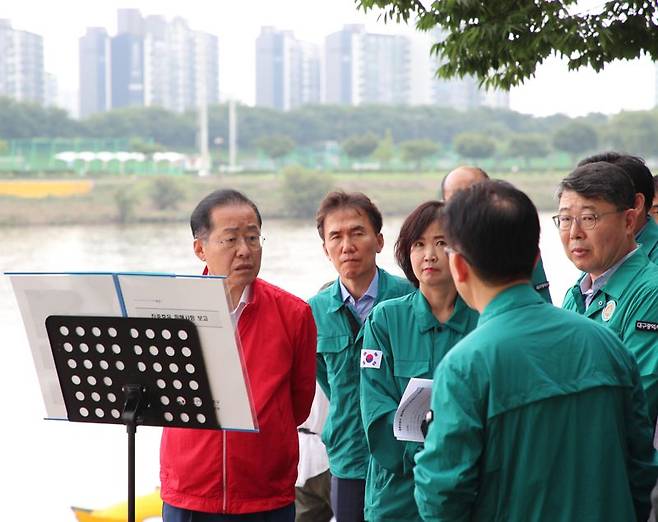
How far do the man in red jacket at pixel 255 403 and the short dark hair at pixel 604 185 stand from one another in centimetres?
86

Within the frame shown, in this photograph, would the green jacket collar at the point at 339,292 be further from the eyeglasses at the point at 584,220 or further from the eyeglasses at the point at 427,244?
the eyeglasses at the point at 584,220

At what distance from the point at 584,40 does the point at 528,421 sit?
3220 millimetres

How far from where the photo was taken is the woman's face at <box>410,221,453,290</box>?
2.68 metres

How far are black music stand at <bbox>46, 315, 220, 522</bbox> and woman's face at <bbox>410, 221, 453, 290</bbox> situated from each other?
0.71 meters

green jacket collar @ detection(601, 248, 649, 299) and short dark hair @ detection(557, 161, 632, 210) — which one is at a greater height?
short dark hair @ detection(557, 161, 632, 210)

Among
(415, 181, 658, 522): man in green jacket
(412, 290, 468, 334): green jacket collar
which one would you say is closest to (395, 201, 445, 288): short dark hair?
(412, 290, 468, 334): green jacket collar

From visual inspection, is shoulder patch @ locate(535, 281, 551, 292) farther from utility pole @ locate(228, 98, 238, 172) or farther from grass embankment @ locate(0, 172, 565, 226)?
utility pole @ locate(228, 98, 238, 172)

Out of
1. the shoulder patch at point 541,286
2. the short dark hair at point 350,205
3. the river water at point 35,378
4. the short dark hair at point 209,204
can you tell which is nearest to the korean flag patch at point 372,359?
the short dark hair at point 209,204

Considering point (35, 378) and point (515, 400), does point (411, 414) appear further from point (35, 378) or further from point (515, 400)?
point (35, 378)

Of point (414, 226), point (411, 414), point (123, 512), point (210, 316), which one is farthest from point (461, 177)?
point (123, 512)

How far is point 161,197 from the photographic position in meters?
13.5

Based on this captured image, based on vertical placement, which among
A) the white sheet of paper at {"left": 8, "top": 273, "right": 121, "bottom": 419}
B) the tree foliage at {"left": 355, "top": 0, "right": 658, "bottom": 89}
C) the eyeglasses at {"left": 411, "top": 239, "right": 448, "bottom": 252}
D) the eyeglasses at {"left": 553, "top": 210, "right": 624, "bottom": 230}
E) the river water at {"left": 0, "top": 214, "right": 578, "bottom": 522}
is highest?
the tree foliage at {"left": 355, "top": 0, "right": 658, "bottom": 89}

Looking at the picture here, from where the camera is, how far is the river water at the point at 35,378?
6.30 meters

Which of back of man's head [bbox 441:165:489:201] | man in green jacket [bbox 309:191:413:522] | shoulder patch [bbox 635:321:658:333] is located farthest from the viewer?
back of man's head [bbox 441:165:489:201]
